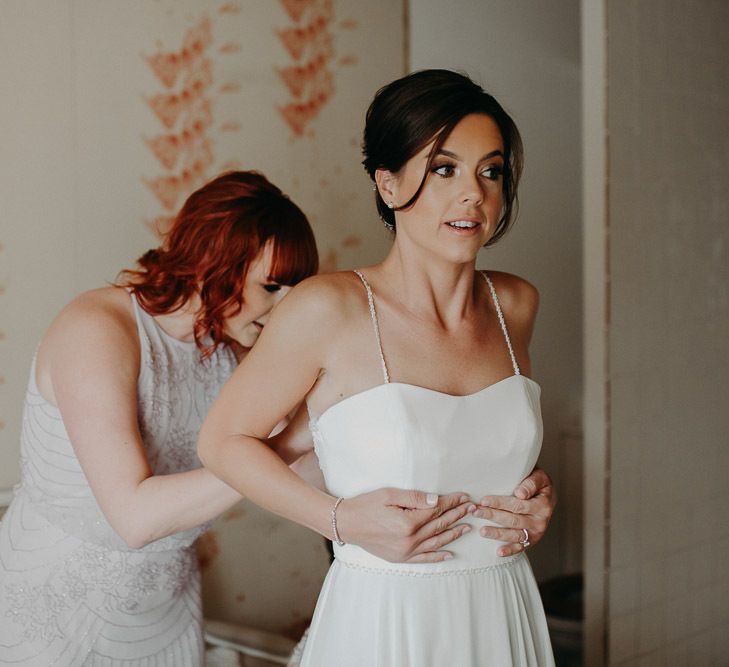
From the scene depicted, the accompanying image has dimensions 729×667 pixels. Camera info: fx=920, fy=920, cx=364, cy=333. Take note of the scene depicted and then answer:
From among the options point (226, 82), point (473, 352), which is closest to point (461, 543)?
point (473, 352)

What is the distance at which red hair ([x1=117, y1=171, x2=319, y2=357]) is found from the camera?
177 cm

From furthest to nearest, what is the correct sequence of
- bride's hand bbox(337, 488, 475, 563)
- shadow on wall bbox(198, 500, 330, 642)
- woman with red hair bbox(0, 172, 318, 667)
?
shadow on wall bbox(198, 500, 330, 642), woman with red hair bbox(0, 172, 318, 667), bride's hand bbox(337, 488, 475, 563)

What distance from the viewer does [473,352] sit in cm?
152

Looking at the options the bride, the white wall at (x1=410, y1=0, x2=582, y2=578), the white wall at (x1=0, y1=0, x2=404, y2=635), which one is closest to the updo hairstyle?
the bride

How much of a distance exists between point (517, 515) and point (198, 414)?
73 centimetres

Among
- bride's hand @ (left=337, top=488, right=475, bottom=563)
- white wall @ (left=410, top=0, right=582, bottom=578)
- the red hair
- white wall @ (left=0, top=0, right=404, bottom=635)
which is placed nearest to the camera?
bride's hand @ (left=337, top=488, right=475, bottom=563)

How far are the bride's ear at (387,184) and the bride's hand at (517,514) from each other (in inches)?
19.9

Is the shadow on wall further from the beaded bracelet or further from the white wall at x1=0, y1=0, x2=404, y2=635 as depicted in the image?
the beaded bracelet

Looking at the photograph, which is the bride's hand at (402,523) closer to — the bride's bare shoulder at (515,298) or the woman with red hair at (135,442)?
the woman with red hair at (135,442)

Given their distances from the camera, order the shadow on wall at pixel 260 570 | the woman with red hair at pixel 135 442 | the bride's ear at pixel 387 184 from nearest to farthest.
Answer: the bride's ear at pixel 387 184 → the woman with red hair at pixel 135 442 → the shadow on wall at pixel 260 570

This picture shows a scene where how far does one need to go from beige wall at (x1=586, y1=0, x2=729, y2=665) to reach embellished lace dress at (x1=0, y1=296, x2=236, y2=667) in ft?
3.60

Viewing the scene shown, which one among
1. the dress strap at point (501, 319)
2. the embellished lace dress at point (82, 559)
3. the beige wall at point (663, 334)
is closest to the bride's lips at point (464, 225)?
the dress strap at point (501, 319)

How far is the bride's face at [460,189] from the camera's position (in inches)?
55.4

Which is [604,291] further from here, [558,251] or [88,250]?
[88,250]
